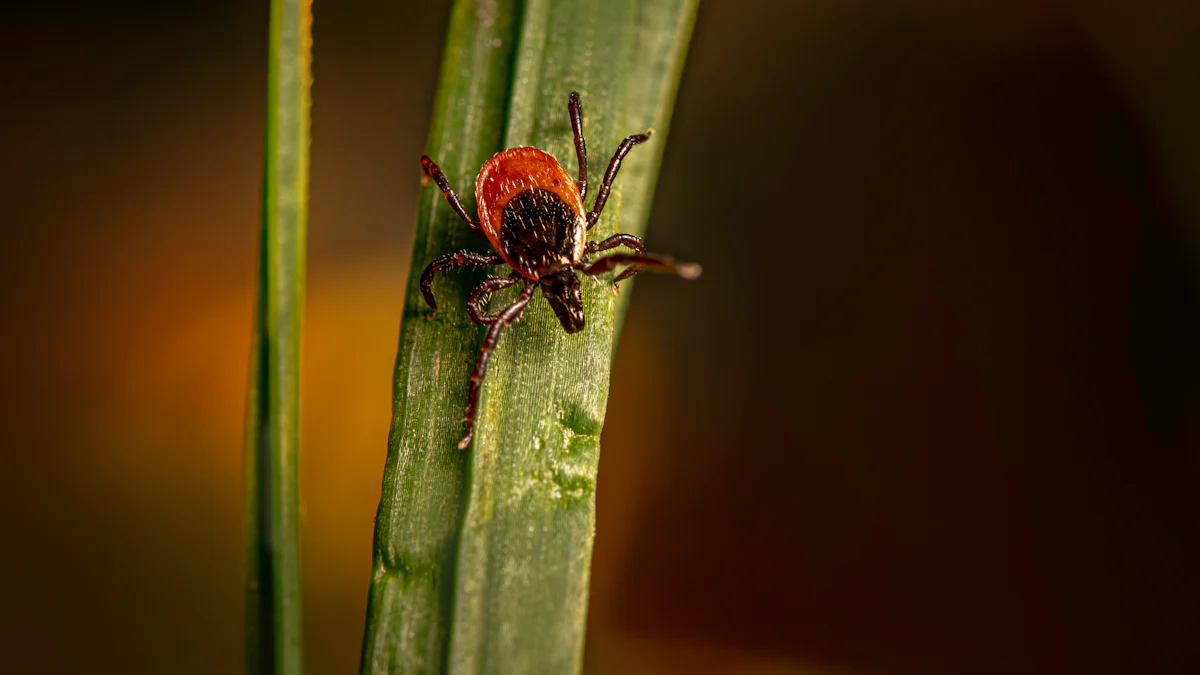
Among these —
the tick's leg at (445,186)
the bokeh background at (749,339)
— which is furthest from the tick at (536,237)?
the bokeh background at (749,339)

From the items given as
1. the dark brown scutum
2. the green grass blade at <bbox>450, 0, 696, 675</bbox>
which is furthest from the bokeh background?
the green grass blade at <bbox>450, 0, 696, 675</bbox>

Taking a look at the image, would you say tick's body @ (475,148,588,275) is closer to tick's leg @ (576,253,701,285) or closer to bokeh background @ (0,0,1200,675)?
tick's leg @ (576,253,701,285)

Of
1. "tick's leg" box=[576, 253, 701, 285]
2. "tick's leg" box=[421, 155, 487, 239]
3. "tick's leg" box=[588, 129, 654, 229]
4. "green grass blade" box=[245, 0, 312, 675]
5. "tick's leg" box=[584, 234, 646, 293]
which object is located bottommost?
"green grass blade" box=[245, 0, 312, 675]

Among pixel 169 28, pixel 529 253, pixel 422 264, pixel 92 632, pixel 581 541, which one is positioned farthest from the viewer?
pixel 169 28

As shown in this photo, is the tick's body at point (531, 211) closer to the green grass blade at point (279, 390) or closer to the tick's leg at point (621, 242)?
the tick's leg at point (621, 242)

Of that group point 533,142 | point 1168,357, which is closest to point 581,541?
point 533,142

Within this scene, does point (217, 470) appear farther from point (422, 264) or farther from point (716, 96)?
point (716, 96)
